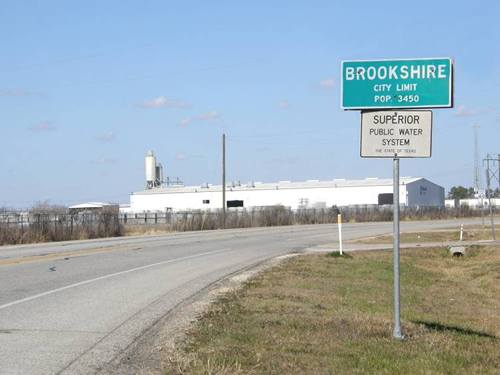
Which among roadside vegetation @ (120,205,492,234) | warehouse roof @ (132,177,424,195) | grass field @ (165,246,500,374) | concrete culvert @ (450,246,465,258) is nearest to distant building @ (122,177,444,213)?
warehouse roof @ (132,177,424,195)

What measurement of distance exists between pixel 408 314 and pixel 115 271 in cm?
819

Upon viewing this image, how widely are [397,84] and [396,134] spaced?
0.59 m

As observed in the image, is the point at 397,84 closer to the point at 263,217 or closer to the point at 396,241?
the point at 396,241

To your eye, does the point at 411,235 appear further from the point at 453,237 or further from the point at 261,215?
the point at 261,215

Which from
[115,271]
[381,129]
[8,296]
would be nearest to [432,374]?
[381,129]

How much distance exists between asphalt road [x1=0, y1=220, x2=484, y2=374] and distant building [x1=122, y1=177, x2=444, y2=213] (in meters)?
77.6

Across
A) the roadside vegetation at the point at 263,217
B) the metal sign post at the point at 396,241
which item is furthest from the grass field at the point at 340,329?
the roadside vegetation at the point at 263,217

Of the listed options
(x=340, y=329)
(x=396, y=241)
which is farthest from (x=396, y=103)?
(x=340, y=329)

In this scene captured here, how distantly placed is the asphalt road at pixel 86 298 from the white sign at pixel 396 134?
3776 millimetres

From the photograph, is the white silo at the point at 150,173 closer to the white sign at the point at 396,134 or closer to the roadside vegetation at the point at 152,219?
the roadside vegetation at the point at 152,219

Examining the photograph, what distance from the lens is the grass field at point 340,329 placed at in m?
6.82

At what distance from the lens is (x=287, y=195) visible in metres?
104

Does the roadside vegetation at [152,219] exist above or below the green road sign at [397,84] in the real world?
below

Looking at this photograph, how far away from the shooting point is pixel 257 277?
15.3 metres
